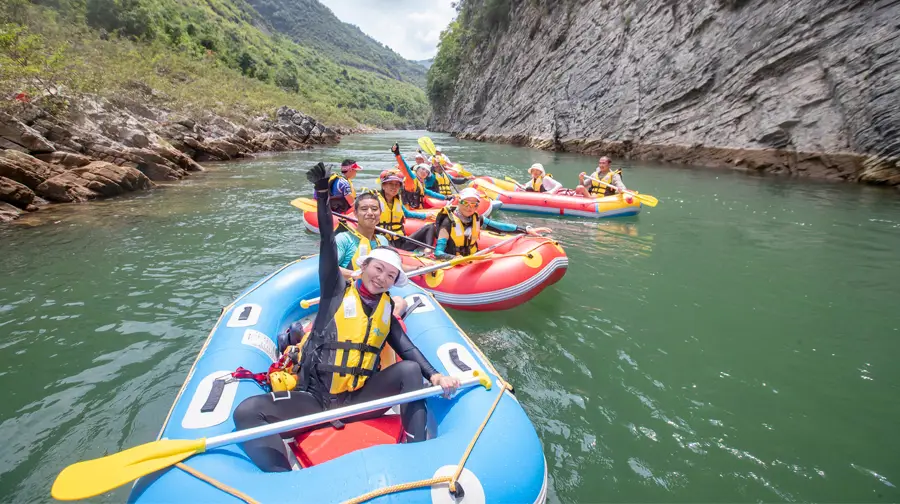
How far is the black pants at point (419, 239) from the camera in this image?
17.9 feet

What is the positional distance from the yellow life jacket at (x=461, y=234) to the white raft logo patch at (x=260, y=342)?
2430 millimetres

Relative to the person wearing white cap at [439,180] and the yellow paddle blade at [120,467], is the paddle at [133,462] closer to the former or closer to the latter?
the yellow paddle blade at [120,467]

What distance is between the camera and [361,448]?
2158 millimetres

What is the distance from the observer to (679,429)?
2805 millimetres

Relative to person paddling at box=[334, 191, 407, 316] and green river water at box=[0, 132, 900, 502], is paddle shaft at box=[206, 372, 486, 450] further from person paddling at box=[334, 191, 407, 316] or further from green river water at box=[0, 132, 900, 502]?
green river water at box=[0, 132, 900, 502]

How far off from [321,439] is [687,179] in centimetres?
1240

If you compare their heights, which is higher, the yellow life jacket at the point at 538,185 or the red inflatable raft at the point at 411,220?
the yellow life jacket at the point at 538,185

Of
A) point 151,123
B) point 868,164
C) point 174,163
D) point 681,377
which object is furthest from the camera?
point 151,123

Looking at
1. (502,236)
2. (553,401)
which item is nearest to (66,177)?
(502,236)

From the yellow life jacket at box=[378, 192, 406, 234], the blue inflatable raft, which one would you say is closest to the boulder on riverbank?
the yellow life jacket at box=[378, 192, 406, 234]

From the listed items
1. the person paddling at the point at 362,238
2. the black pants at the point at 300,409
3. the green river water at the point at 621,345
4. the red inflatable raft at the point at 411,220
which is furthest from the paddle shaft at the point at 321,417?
the red inflatable raft at the point at 411,220

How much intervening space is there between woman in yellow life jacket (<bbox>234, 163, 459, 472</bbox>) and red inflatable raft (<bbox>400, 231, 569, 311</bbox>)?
1.93 m

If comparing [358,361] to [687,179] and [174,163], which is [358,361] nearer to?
[687,179]

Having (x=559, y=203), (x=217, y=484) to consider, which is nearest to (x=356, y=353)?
(x=217, y=484)
